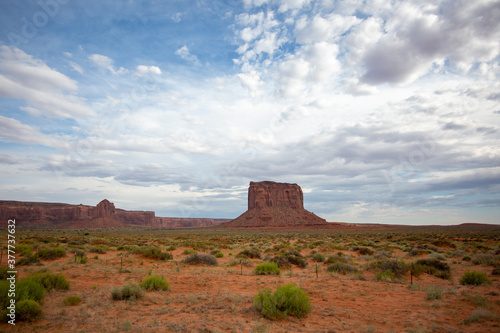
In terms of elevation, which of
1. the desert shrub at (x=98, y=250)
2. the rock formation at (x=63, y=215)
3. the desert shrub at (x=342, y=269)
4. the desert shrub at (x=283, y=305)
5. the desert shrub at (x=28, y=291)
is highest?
the desert shrub at (x=28, y=291)

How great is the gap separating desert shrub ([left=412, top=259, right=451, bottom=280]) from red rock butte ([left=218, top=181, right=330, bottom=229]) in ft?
289

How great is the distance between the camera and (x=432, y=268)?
1410 centimetres

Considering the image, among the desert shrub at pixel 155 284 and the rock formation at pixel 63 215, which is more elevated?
the desert shrub at pixel 155 284

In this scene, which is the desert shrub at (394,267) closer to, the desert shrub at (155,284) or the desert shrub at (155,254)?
the desert shrub at (155,284)

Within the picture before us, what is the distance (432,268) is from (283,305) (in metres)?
10.9

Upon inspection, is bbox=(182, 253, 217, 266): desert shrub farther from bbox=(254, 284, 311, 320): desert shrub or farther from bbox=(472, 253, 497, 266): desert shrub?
bbox=(472, 253, 497, 266): desert shrub

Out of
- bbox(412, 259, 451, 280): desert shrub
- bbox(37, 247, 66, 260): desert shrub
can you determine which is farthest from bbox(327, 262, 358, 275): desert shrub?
bbox(37, 247, 66, 260): desert shrub

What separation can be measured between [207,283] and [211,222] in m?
192

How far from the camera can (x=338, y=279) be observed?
12.7 meters

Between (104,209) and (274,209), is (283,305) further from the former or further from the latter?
(104,209)

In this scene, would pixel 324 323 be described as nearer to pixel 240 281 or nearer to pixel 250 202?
pixel 240 281

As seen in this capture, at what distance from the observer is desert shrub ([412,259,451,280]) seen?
13.4m

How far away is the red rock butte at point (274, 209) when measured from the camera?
107 metres

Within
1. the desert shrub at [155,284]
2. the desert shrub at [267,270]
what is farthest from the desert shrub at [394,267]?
the desert shrub at [155,284]
